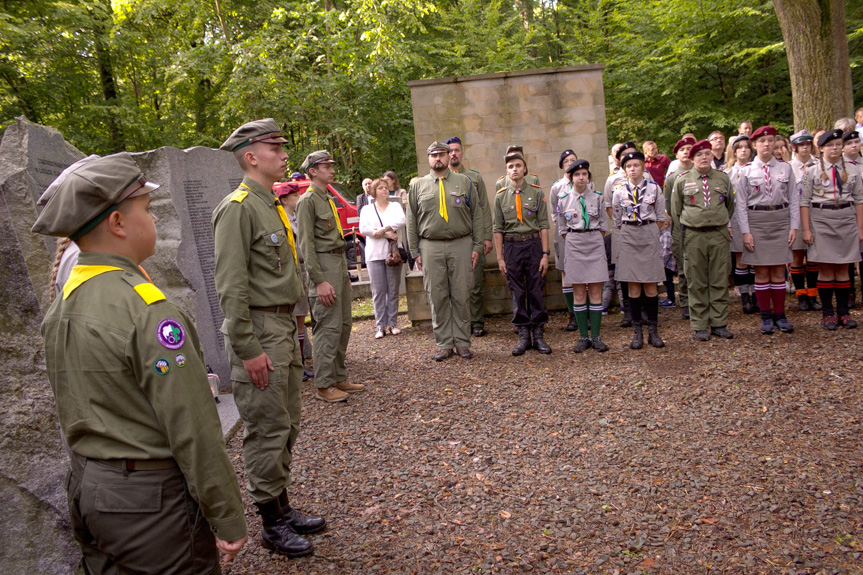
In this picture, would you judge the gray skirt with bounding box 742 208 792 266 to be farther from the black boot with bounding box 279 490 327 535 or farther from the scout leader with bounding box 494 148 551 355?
the black boot with bounding box 279 490 327 535

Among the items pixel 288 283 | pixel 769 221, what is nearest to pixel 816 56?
pixel 769 221

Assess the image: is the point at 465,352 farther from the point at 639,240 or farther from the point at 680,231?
the point at 680,231

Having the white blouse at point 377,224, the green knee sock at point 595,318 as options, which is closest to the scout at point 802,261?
the green knee sock at point 595,318

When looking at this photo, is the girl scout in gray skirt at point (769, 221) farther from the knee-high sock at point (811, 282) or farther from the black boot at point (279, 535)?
the black boot at point (279, 535)

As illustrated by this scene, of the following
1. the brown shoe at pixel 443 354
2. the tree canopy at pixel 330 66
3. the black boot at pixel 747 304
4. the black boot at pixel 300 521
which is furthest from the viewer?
the tree canopy at pixel 330 66

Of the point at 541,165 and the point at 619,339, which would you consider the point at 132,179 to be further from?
the point at 541,165

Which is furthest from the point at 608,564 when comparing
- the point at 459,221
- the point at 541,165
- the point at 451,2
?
the point at 451,2

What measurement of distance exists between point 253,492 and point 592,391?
326cm

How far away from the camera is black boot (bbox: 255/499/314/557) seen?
3.20 metres

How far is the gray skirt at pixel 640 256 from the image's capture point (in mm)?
6625

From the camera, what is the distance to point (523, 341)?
696cm

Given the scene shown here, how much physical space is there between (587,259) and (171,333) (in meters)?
5.65

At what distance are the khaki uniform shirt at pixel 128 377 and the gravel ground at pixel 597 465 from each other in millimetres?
1639

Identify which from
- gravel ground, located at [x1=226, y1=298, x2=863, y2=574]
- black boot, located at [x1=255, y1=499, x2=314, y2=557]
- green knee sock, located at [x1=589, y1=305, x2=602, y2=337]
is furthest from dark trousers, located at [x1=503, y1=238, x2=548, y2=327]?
black boot, located at [x1=255, y1=499, x2=314, y2=557]
